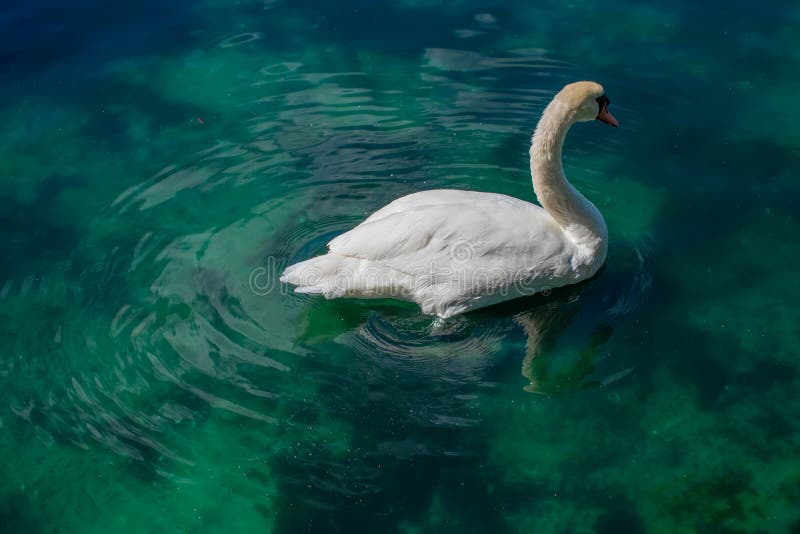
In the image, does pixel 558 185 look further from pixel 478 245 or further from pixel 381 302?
pixel 381 302

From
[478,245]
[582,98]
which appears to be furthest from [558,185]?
[478,245]

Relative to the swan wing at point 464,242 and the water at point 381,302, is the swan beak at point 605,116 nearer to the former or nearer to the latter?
the swan wing at point 464,242

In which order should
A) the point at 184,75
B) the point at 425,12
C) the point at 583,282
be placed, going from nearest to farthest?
the point at 583,282
the point at 184,75
the point at 425,12

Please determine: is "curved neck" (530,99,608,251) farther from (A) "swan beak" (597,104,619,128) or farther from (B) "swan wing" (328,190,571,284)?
(A) "swan beak" (597,104,619,128)

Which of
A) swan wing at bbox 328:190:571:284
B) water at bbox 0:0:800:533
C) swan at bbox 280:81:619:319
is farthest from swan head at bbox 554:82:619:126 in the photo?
water at bbox 0:0:800:533

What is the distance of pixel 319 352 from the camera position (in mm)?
6656

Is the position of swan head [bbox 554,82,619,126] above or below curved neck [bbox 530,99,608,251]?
above

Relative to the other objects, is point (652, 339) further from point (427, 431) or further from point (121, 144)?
point (121, 144)

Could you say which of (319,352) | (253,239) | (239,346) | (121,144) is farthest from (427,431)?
(121,144)

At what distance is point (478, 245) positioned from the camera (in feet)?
21.4

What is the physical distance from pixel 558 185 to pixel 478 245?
2.63ft

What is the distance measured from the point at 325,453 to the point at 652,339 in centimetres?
257

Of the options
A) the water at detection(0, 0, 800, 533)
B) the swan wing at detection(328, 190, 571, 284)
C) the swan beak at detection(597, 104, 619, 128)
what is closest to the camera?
the water at detection(0, 0, 800, 533)

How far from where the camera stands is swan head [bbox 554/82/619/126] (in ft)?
21.7
